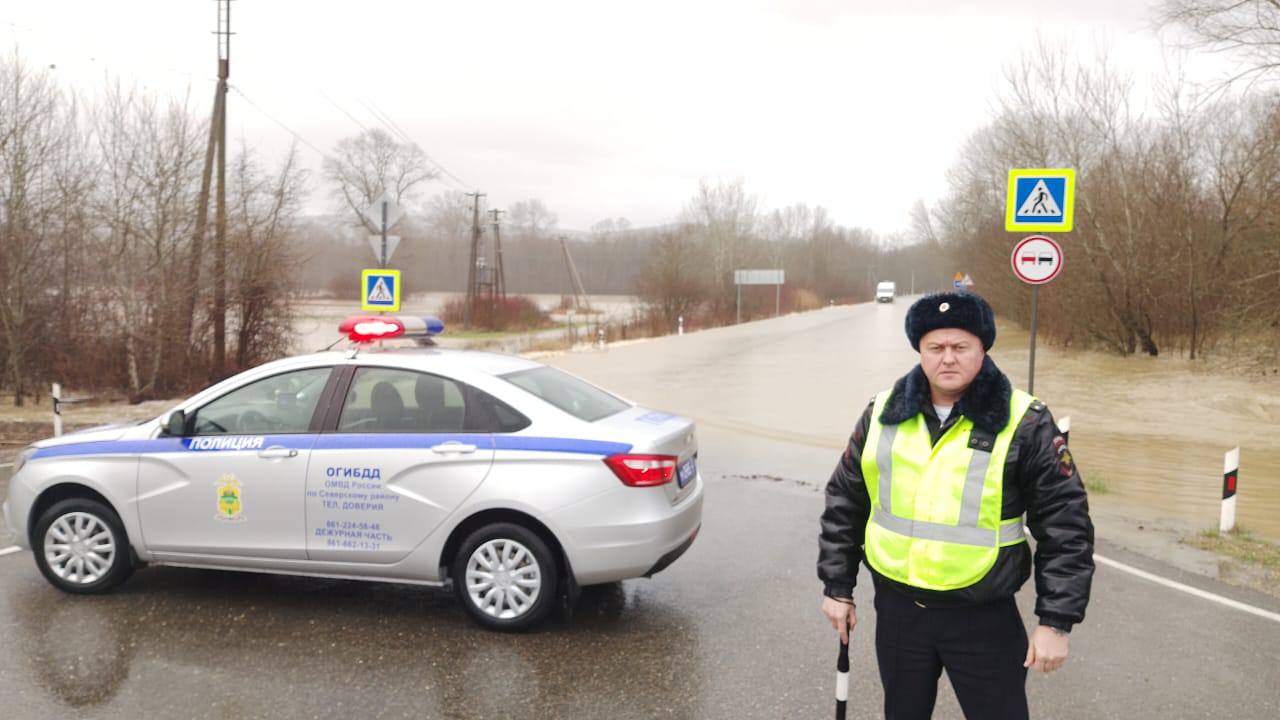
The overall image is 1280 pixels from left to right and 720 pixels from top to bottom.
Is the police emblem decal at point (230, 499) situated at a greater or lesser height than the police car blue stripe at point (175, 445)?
lesser

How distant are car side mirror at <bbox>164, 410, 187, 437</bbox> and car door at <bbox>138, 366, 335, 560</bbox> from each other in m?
0.03

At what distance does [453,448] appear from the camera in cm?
518

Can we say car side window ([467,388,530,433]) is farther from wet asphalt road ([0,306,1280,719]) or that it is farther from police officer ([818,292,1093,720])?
police officer ([818,292,1093,720])

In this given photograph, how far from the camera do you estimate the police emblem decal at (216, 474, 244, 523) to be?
17.9 ft

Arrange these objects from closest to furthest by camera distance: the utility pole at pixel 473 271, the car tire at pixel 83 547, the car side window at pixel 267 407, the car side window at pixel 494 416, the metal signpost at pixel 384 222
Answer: the car side window at pixel 494 416, the car side window at pixel 267 407, the car tire at pixel 83 547, the metal signpost at pixel 384 222, the utility pole at pixel 473 271

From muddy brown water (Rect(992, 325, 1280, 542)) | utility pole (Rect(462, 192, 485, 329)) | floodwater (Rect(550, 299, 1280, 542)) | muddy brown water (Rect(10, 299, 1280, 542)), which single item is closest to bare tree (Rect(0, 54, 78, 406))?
muddy brown water (Rect(10, 299, 1280, 542))

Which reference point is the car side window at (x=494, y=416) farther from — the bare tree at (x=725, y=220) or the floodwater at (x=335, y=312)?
the bare tree at (x=725, y=220)

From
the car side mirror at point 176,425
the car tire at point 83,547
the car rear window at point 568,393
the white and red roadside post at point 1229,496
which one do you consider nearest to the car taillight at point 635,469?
the car rear window at point 568,393

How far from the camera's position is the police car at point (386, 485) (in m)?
5.07

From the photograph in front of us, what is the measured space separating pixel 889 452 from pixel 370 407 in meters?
3.56

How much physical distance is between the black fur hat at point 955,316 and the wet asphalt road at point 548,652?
2.17m

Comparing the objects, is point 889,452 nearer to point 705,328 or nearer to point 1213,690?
point 1213,690

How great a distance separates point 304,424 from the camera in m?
5.50

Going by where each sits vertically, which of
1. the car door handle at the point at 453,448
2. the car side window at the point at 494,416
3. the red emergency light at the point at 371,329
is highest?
the red emergency light at the point at 371,329
